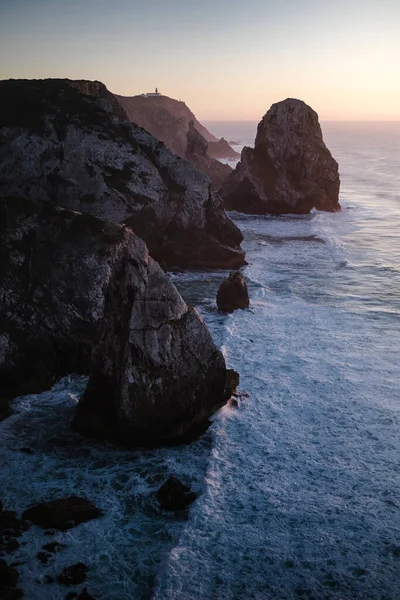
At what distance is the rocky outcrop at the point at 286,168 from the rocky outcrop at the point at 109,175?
19.0 m

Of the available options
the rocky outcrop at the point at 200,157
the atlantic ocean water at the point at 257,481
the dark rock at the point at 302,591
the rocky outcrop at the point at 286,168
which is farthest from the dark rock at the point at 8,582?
the rocky outcrop at the point at 200,157

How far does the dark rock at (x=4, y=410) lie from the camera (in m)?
15.4

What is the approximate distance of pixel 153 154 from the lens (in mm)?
34344

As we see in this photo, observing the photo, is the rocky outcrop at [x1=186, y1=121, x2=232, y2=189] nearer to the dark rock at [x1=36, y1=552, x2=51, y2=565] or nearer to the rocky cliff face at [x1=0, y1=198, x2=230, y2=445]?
the rocky cliff face at [x1=0, y1=198, x2=230, y2=445]

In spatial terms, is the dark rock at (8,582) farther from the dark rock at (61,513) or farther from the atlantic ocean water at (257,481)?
the dark rock at (61,513)

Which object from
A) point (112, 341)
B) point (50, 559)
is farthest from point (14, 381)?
point (50, 559)

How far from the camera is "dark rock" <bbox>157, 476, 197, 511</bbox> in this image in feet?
40.0

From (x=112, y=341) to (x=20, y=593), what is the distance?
691cm

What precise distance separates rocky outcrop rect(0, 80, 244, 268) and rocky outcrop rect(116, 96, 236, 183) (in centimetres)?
3571

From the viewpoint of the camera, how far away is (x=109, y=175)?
3092 centimetres

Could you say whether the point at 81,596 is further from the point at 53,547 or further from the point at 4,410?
the point at 4,410

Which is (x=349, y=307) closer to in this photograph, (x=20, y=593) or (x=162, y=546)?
(x=162, y=546)

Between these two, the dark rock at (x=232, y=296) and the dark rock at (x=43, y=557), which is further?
the dark rock at (x=232, y=296)

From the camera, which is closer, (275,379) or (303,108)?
(275,379)
